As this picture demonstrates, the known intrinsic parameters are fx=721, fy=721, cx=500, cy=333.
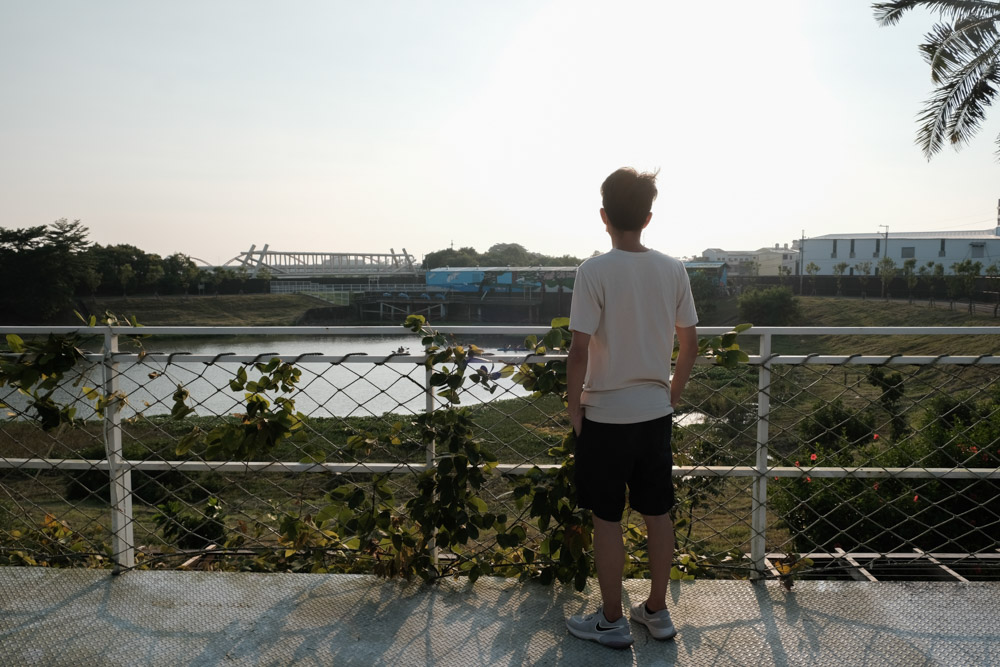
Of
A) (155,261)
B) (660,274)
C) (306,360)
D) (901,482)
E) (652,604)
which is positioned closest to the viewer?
(660,274)

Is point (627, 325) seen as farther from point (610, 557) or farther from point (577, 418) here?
point (610, 557)

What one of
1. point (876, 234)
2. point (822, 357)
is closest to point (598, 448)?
point (822, 357)

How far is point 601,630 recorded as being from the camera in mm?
1998

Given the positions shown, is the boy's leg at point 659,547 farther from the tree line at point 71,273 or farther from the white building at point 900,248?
the white building at point 900,248

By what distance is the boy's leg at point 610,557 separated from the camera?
6.36 feet

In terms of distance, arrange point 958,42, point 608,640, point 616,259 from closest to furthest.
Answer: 1. point 616,259
2. point 608,640
3. point 958,42

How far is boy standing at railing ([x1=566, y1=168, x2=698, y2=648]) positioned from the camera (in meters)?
1.88

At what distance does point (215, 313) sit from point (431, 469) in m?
28.0

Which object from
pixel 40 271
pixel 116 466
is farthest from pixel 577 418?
pixel 40 271

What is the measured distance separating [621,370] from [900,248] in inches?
2600

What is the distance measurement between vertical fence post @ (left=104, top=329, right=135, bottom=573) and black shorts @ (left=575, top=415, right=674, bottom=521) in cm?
160

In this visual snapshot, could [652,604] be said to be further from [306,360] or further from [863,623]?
[306,360]

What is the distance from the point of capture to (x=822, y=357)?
2281 millimetres

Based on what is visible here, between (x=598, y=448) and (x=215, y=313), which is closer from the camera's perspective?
(x=598, y=448)
